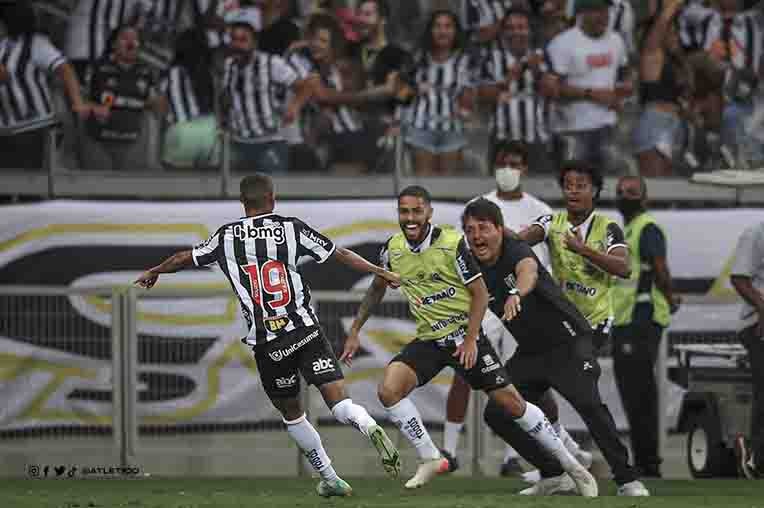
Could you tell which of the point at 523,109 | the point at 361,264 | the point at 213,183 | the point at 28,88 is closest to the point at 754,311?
the point at 361,264

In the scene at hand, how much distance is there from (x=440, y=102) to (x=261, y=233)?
5.75 metres

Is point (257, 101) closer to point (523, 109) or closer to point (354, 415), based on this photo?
point (523, 109)

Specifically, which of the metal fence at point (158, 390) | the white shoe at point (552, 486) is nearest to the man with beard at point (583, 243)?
the white shoe at point (552, 486)

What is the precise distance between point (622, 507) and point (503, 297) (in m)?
1.81

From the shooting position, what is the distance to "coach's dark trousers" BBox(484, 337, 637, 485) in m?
10.5

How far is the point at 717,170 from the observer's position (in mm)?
15641

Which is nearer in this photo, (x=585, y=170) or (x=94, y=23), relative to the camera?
(x=585, y=170)

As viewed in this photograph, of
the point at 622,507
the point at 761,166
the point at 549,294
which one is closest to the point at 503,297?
the point at 549,294

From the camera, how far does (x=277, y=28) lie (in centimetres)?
1578

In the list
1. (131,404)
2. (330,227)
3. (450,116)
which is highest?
(450,116)

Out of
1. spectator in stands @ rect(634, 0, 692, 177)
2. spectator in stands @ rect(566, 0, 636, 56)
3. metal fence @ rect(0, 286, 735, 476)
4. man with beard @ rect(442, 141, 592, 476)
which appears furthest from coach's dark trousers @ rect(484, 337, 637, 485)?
spectator in stands @ rect(566, 0, 636, 56)

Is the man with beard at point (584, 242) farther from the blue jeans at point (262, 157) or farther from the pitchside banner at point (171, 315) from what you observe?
the blue jeans at point (262, 157)

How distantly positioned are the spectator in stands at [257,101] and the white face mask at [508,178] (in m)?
3.40

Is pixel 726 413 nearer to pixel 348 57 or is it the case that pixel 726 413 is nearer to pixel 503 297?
pixel 503 297
